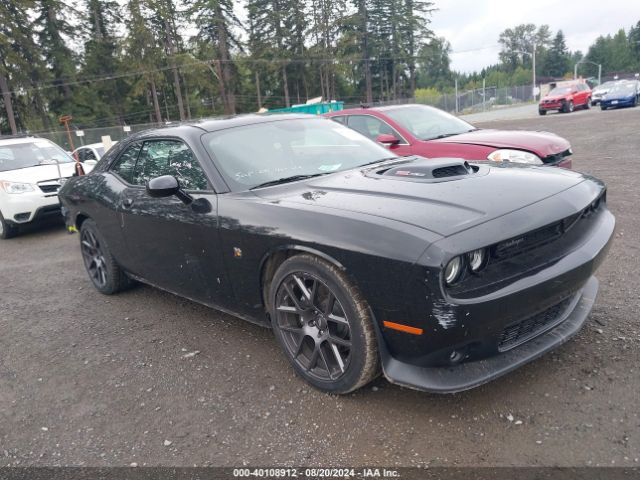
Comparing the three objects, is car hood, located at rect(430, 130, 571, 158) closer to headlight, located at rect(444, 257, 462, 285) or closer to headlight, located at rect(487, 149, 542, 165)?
headlight, located at rect(487, 149, 542, 165)

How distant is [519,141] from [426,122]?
55.8 inches

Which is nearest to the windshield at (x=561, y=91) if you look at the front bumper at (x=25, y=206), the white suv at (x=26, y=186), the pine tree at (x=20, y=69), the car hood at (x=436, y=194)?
the white suv at (x=26, y=186)

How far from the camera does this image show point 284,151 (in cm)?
359

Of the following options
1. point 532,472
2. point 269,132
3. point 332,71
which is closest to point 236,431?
point 532,472

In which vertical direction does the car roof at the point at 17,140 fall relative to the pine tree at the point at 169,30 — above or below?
below

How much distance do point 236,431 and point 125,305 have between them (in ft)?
7.95

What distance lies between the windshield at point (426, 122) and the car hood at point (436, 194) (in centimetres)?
350

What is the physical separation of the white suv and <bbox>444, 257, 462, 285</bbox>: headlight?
725 cm

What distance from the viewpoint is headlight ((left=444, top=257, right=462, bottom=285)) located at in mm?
2182

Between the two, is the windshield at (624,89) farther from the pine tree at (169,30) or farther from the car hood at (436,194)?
the pine tree at (169,30)

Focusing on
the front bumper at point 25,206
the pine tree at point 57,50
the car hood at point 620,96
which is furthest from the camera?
the pine tree at point 57,50

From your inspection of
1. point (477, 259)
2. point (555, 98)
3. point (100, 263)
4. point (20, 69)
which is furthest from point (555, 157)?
point (20, 69)

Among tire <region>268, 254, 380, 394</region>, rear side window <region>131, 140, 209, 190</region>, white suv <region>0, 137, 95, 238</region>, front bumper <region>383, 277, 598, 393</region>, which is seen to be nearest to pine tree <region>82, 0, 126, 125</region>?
white suv <region>0, 137, 95, 238</region>

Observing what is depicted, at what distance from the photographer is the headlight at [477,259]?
2254 mm
